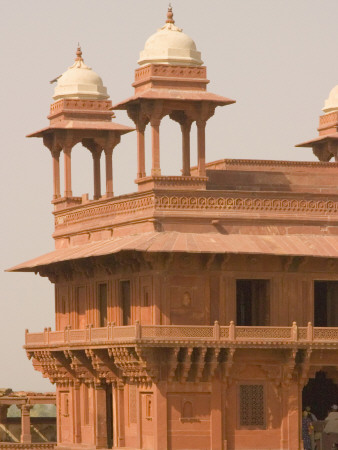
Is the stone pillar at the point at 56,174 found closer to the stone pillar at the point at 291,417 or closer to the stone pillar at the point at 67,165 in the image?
the stone pillar at the point at 67,165

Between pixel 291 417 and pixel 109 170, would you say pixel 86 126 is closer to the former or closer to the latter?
pixel 109 170

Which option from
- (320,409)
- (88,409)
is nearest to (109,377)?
(88,409)

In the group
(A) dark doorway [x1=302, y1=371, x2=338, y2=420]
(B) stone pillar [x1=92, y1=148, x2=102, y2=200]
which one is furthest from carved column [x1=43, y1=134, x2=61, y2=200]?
(A) dark doorway [x1=302, y1=371, x2=338, y2=420]

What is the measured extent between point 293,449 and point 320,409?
5.64 meters

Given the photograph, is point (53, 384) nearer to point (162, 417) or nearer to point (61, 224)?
point (61, 224)

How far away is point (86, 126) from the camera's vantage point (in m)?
61.4

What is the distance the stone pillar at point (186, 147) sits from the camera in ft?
182

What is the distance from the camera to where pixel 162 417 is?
5356 centimetres

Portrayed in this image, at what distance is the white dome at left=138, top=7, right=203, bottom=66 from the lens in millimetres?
55656

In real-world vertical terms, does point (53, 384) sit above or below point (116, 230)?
below

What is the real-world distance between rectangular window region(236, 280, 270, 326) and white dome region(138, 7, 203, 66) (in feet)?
20.5

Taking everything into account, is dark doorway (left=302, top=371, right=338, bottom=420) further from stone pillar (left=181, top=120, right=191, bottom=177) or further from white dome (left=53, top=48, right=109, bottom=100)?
white dome (left=53, top=48, right=109, bottom=100)

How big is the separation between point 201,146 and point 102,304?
5.94 m

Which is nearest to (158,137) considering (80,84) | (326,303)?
(326,303)
